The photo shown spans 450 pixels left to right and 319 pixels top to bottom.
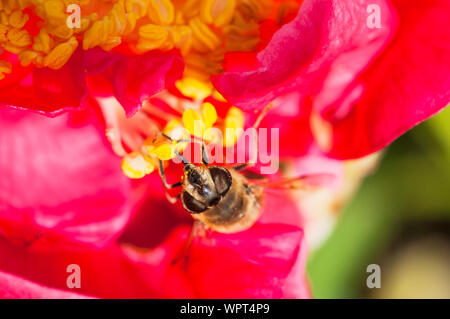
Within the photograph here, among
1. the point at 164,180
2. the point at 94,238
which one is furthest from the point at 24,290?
the point at 164,180

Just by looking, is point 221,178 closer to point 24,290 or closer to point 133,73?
point 133,73

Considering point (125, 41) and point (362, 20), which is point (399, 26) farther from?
→ point (125, 41)

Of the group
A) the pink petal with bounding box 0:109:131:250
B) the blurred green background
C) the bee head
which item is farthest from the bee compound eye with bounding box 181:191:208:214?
the blurred green background

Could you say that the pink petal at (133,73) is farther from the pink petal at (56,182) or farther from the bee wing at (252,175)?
the bee wing at (252,175)

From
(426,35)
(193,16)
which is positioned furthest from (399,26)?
(193,16)

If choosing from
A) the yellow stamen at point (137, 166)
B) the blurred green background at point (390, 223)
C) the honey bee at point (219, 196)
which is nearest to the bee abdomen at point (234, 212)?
the honey bee at point (219, 196)
